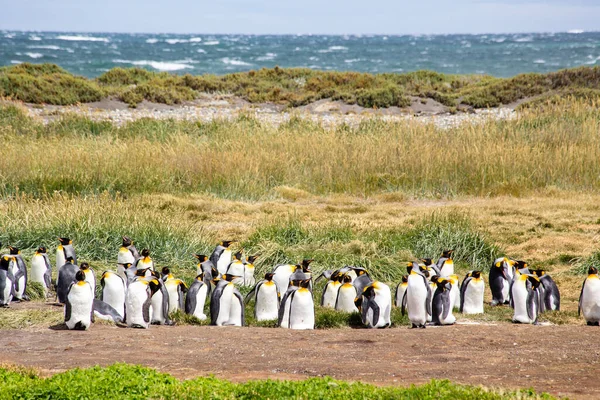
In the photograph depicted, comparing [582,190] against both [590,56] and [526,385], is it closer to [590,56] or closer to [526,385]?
[526,385]

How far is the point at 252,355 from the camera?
23.5ft

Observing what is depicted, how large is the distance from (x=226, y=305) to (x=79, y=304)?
5.23ft

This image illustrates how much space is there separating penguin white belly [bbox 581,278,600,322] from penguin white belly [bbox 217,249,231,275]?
447cm

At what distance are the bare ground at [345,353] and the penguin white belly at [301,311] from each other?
0.81 feet

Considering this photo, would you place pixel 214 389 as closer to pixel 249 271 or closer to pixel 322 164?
pixel 249 271

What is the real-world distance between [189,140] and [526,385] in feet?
43.7

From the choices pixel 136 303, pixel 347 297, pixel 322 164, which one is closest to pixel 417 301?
pixel 347 297

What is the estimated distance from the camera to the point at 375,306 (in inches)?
332

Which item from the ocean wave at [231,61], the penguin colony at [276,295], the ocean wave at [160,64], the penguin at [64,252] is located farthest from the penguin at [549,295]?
the ocean wave at [231,61]

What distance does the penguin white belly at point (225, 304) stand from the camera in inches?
336

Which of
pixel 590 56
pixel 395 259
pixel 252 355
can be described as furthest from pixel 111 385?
pixel 590 56

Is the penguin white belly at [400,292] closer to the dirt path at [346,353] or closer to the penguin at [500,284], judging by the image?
the dirt path at [346,353]

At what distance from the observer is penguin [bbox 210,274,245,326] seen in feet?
28.0

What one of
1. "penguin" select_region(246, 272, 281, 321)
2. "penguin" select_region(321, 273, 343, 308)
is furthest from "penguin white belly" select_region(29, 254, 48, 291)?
"penguin" select_region(321, 273, 343, 308)
